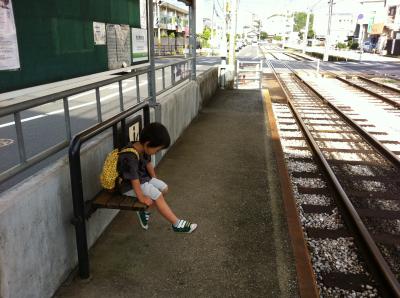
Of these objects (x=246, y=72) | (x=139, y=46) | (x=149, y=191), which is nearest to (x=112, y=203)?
(x=149, y=191)

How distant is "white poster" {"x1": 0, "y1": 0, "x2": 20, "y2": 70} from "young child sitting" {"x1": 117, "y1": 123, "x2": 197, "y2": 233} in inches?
46.2

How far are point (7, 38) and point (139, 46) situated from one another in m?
2.92

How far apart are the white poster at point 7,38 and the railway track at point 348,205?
3.11 meters

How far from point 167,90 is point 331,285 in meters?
5.24

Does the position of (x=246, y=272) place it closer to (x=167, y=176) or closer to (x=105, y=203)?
(x=105, y=203)

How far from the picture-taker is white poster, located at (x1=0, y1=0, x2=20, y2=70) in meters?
2.64

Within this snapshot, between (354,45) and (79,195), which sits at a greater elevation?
(79,195)

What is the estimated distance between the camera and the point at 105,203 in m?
3.44

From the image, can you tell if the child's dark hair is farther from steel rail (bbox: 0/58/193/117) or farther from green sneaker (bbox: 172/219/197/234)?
green sneaker (bbox: 172/219/197/234)

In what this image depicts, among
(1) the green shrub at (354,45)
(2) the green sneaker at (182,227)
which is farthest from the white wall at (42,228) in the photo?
(1) the green shrub at (354,45)

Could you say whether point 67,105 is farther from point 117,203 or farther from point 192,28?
point 192,28

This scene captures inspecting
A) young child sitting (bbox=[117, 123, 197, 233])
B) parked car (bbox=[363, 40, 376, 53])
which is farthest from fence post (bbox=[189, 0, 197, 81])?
parked car (bbox=[363, 40, 376, 53])

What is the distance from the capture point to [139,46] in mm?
5512

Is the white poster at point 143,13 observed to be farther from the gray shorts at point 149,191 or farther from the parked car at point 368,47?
the parked car at point 368,47
